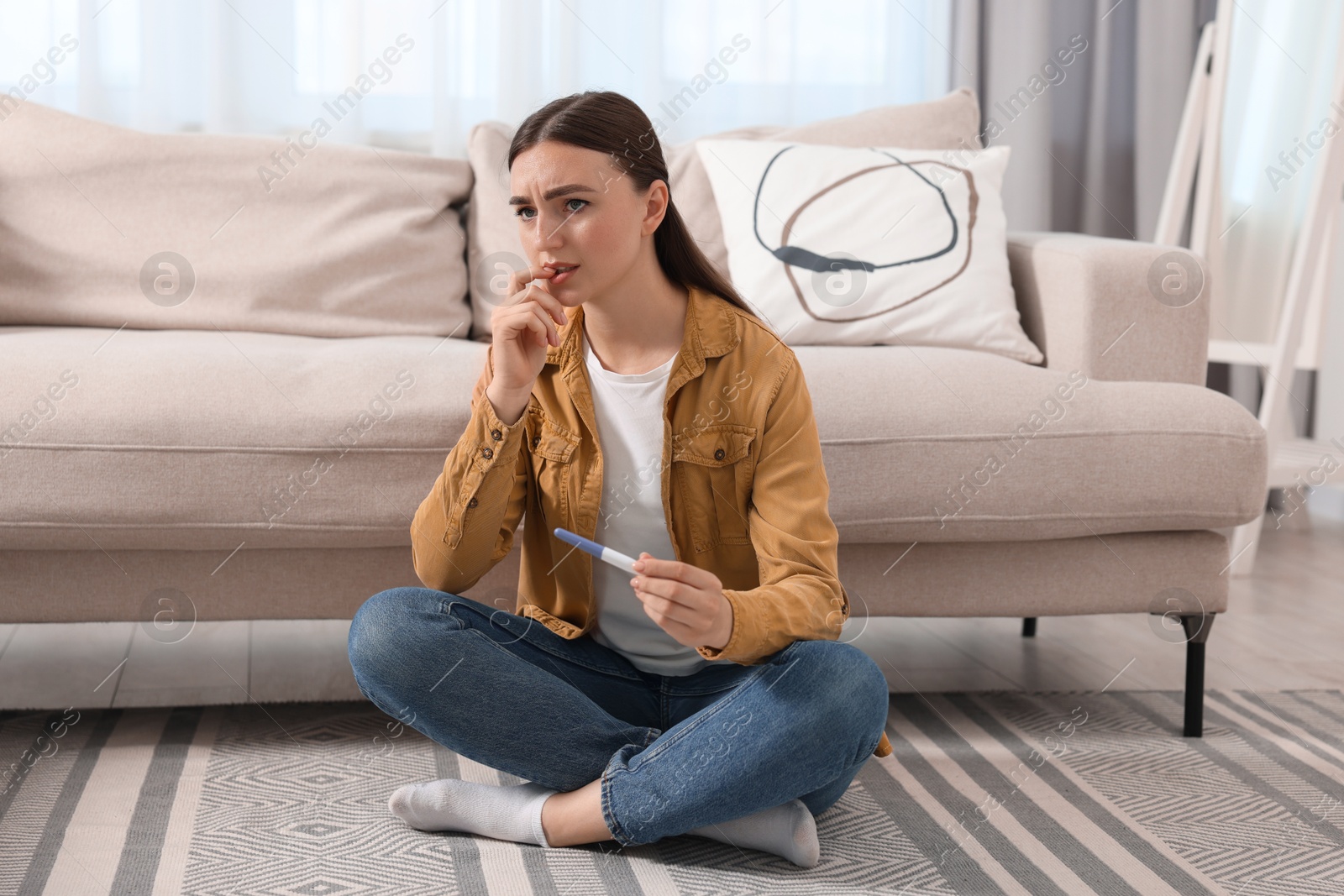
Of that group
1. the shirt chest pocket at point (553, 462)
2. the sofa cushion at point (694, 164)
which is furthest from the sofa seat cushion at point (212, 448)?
the sofa cushion at point (694, 164)

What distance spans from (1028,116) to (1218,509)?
4.74 feet

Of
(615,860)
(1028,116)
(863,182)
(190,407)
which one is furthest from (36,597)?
(1028,116)

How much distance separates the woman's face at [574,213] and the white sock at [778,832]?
1.59 ft

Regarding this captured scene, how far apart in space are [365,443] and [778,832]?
0.59 metres

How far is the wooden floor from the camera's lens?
150 cm

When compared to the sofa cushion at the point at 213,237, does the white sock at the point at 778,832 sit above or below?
below

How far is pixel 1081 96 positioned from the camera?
104 inches

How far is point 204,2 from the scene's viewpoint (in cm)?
221

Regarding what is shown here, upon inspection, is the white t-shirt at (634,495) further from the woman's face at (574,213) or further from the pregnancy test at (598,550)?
the pregnancy test at (598,550)

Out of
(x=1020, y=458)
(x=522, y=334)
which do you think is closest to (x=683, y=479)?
(x=522, y=334)

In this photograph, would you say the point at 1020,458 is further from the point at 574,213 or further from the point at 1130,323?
the point at 574,213

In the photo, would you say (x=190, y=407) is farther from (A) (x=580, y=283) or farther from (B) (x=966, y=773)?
(B) (x=966, y=773)

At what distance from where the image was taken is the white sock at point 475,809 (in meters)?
1.05

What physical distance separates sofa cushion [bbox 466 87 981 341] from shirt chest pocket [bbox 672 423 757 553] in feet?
2.30
